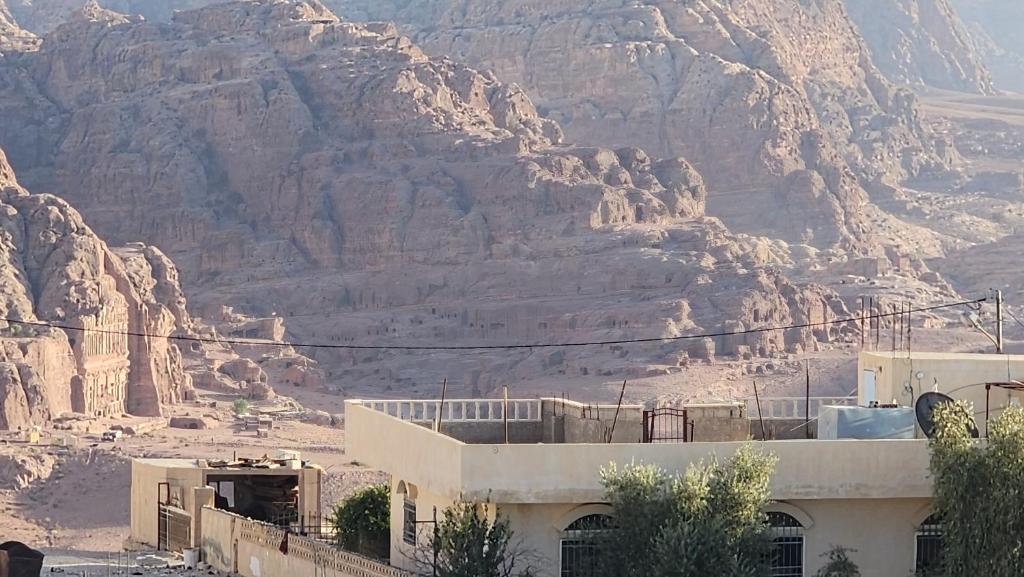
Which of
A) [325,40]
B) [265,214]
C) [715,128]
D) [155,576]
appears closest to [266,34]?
[325,40]

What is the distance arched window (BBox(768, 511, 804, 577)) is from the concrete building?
13.4m

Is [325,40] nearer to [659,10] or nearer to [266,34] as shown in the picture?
[266,34]

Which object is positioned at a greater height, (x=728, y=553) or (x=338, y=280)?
(x=338, y=280)

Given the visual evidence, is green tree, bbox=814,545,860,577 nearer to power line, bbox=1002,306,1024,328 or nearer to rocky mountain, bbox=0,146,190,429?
rocky mountain, bbox=0,146,190,429

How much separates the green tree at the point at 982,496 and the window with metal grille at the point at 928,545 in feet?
6.16

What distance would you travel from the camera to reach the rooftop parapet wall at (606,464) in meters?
36.3

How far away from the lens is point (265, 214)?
128500 millimetres

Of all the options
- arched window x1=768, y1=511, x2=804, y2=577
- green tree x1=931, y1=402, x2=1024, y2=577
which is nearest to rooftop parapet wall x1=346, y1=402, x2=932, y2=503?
arched window x1=768, y1=511, x2=804, y2=577

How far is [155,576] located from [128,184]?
85174 mm

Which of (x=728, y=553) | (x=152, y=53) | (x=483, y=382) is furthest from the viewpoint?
(x=152, y=53)

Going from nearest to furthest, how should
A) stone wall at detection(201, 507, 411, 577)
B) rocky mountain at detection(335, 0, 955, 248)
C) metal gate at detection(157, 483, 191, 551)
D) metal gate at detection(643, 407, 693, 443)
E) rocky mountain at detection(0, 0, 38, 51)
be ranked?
stone wall at detection(201, 507, 411, 577)
metal gate at detection(643, 407, 693, 443)
metal gate at detection(157, 483, 191, 551)
rocky mountain at detection(0, 0, 38, 51)
rocky mountain at detection(335, 0, 955, 248)

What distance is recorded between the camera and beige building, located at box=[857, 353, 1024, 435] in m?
40.2

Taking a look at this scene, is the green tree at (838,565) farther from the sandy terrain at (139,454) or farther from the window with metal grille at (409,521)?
the sandy terrain at (139,454)

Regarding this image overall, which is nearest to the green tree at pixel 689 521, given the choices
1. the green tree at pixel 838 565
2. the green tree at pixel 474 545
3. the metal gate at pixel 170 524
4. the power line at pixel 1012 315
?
the green tree at pixel 474 545
